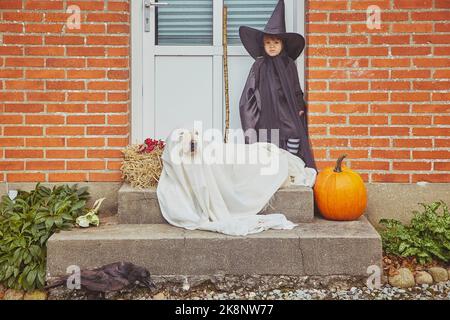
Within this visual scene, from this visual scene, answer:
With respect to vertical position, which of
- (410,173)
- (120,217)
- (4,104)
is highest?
(4,104)

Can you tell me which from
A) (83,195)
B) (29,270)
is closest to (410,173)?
(83,195)

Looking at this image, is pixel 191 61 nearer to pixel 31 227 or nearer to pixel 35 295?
pixel 31 227

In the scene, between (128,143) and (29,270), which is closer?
(29,270)

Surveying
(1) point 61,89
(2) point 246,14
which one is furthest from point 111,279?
(2) point 246,14

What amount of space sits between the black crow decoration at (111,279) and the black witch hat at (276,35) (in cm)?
208

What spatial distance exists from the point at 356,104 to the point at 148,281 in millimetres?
2182

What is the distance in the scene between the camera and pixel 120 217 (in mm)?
4734

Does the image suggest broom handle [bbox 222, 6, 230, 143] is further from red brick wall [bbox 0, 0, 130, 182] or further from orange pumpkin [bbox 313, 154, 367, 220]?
orange pumpkin [bbox 313, 154, 367, 220]

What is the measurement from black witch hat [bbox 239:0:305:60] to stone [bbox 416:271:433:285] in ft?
6.55

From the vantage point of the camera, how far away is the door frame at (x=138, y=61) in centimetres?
529

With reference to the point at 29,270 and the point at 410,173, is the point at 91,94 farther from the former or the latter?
the point at 410,173

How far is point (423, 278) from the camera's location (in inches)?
173

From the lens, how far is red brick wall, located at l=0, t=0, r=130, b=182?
16.5 ft

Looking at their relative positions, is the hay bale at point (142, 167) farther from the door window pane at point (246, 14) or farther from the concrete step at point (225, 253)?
the door window pane at point (246, 14)
